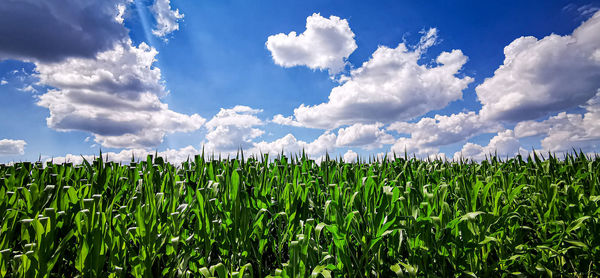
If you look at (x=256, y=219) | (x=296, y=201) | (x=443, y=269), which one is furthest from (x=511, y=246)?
(x=256, y=219)

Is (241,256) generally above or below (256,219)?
below

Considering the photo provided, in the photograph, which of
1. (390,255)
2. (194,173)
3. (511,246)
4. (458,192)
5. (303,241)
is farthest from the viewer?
(194,173)

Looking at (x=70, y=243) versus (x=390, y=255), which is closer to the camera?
(x=390, y=255)

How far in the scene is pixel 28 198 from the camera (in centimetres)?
251

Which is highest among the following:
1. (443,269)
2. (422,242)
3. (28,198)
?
(28,198)

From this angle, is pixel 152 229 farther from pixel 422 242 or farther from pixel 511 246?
pixel 511 246

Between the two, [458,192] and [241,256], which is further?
Answer: [458,192]

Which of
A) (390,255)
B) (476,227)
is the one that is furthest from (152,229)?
(476,227)

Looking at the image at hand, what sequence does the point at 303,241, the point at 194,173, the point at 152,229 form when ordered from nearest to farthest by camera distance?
the point at 303,241 < the point at 152,229 < the point at 194,173

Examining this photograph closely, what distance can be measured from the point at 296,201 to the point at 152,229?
0.98 m

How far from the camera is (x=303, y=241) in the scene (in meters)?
1.81

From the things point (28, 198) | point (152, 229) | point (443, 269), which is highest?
point (28, 198)

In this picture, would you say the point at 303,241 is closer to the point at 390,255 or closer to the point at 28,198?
the point at 390,255

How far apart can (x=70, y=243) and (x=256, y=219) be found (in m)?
1.51
